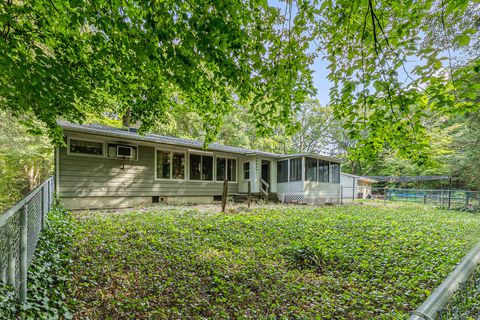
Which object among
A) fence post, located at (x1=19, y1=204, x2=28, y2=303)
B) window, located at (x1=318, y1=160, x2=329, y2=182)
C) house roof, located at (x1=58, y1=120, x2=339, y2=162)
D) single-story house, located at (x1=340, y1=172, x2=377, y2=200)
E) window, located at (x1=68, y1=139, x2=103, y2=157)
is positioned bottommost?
single-story house, located at (x1=340, y1=172, x2=377, y2=200)

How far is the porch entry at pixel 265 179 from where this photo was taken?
14.5 m

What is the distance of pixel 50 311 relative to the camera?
2439mm

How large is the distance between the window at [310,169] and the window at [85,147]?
1049 cm

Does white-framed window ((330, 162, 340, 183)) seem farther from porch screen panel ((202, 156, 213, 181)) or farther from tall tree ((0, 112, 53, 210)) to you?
tall tree ((0, 112, 53, 210))

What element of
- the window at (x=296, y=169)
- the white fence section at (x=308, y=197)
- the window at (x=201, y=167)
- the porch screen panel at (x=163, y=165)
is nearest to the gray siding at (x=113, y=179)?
the porch screen panel at (x=163, y=165)

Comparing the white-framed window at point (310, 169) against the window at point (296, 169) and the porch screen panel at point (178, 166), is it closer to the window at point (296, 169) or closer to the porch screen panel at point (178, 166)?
the window at point (296, 169)

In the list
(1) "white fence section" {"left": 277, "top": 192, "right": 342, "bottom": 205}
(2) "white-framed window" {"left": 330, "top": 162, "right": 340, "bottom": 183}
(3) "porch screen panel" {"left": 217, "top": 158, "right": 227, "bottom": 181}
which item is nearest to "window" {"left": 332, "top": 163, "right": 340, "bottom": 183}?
(2) "white-framed window" {"left": 330, "top": 162, "right": 340, "bottom": 183}

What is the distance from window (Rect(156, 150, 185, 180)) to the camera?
36.0ft

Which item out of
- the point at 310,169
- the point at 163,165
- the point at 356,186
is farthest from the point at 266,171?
the point at 356,186

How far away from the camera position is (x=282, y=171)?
603 inches

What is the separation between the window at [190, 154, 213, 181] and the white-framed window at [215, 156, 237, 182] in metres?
0.45

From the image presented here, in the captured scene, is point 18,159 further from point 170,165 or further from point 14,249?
point 14,249

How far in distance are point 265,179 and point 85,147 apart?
9.85 meters

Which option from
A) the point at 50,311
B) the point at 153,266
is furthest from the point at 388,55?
the point at 50,311
